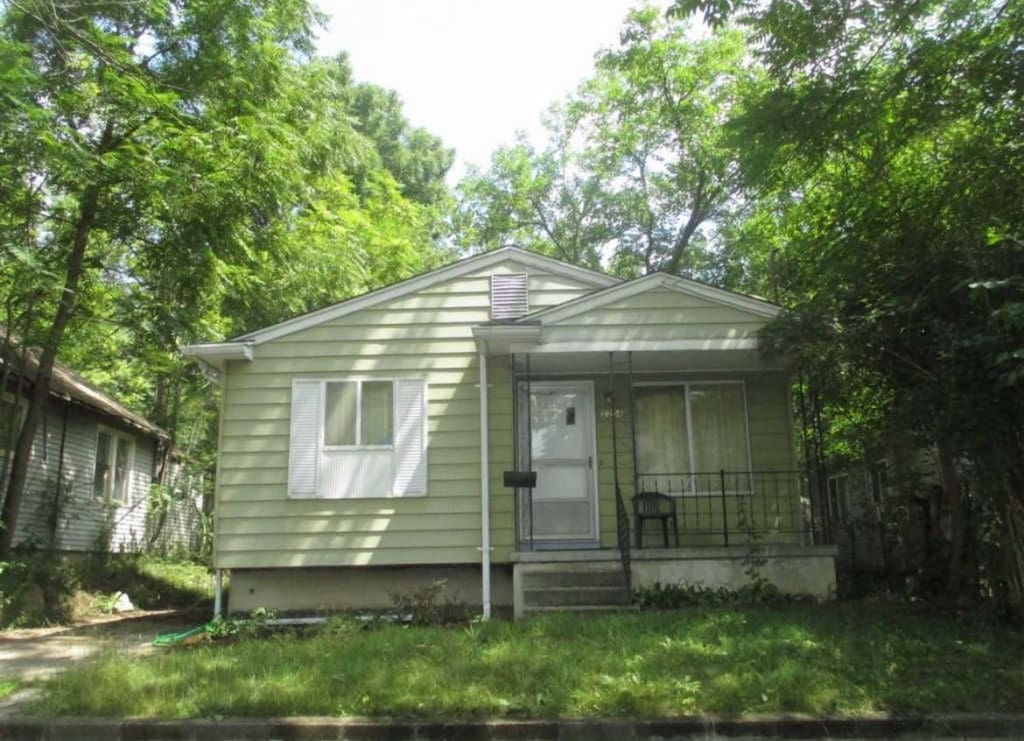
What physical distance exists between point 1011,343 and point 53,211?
41.6ft

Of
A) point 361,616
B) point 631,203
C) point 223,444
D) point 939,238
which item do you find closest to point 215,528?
point 223,444

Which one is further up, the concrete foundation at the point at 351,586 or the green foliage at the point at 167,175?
the green foliage at the point at 167,175

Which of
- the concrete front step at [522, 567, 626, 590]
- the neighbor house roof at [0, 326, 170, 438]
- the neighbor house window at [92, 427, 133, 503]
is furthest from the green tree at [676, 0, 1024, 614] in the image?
the neighbor house window at [92, 427, 133, 503]

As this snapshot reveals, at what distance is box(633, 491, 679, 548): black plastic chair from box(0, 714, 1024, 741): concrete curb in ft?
15.0

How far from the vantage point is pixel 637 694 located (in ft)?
19.6

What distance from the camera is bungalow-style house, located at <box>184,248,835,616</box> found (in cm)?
1016

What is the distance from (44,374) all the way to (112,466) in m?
5.06

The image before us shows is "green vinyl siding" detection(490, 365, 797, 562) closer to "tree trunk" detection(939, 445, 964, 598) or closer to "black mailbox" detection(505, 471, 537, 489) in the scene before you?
"black mailbox" detection(505, 471, 537, 489)

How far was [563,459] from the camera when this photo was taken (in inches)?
440

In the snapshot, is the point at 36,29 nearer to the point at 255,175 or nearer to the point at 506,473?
the point at 255,175

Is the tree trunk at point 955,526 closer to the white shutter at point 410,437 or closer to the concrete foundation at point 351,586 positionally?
the concrete foundation at point 351,586

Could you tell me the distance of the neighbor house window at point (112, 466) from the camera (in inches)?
693

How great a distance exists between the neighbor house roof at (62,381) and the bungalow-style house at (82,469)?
0.06ft

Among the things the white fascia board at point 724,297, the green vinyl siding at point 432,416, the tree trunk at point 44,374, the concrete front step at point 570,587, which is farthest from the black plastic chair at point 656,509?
the tree trunk at point 44,374
